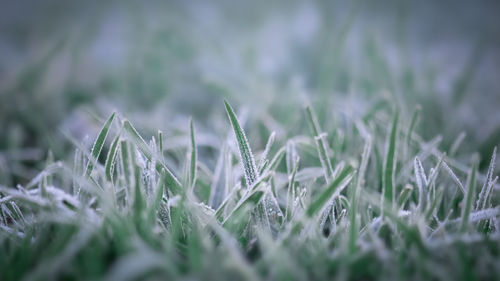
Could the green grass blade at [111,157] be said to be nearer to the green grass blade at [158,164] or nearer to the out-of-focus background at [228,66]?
the green grass blade at [158,164]

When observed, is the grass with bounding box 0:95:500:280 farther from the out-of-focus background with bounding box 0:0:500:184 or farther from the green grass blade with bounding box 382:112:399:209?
the out-of-focus background with bounding box 0:0:500:184

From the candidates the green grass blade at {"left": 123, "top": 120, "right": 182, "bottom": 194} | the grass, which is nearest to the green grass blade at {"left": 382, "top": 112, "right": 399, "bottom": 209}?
the grass

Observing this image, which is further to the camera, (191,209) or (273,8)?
(273,8)

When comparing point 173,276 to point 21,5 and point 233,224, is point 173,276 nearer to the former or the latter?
point 233,224

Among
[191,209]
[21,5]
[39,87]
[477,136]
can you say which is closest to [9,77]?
[39,87]

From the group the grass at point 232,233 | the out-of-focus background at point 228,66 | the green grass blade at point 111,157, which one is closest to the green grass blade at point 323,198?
the grass at point 232,233

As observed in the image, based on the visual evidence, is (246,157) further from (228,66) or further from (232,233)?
(228,66)

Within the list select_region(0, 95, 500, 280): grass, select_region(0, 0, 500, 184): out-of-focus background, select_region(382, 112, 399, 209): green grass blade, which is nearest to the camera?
select_region(0, 95, 500, 280): grass
